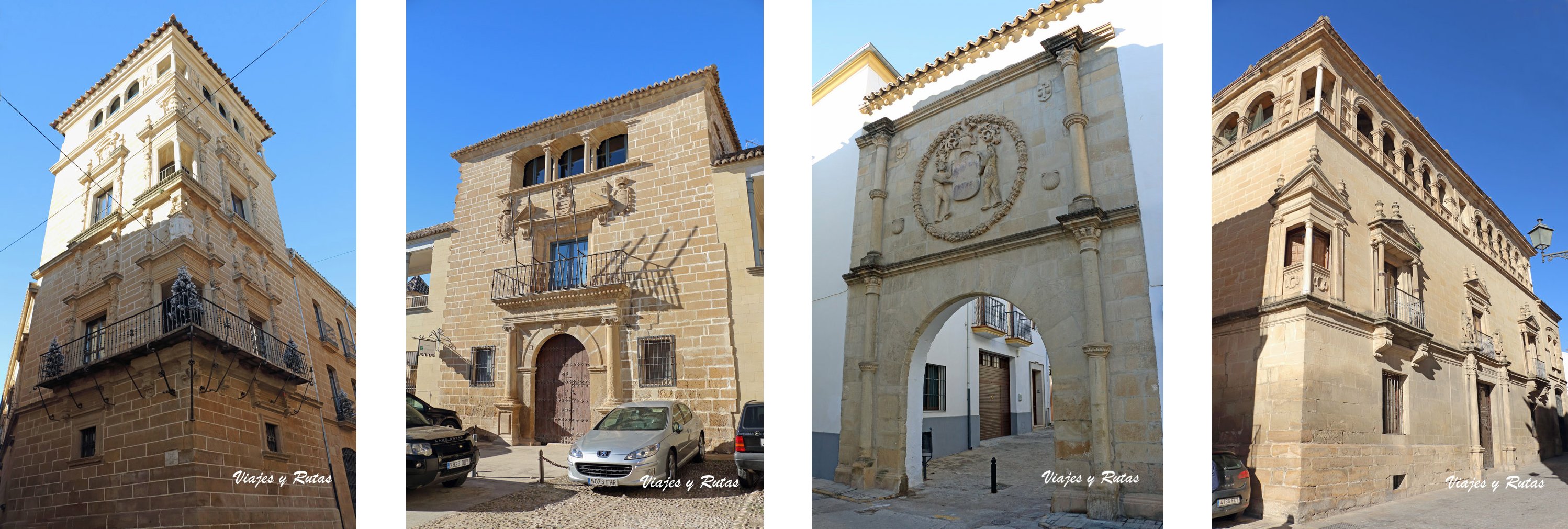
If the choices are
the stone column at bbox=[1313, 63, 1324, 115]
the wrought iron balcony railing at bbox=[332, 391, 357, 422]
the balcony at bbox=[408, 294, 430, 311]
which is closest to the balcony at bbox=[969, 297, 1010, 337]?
the stone column at bbox=[1313, 63, 1324, 115]

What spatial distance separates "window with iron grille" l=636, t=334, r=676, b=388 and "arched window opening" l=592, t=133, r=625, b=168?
29.4 inches

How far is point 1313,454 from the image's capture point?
2406 mm

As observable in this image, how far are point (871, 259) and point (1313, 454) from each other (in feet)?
7.11

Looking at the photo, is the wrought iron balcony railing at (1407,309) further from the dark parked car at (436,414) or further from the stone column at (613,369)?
the dark parked car at (436,414)

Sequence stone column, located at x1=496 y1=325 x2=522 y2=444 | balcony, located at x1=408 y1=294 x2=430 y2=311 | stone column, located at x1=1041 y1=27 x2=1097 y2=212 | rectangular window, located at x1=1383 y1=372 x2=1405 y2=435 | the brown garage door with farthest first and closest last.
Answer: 1. the brown garage door
2. stone column, located at x1=1041 y1=27 x2=1097 y2=212
3. balcony, located at x1=408 y1=294 x2=430 y2=311
4. stone column, located at x1=496 y1=325 x2=522 y2=444
5. rectangular window, located at x1=1383 y1=372 x2=1405 y2=435

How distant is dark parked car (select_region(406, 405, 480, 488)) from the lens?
2.53 m

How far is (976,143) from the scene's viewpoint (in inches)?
139

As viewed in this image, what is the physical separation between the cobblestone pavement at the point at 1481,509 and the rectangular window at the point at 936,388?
210 cm

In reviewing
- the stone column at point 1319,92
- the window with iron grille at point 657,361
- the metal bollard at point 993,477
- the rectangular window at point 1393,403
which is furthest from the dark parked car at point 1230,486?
the window with iron grille at point 657,361

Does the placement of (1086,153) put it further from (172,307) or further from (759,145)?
(172,307)

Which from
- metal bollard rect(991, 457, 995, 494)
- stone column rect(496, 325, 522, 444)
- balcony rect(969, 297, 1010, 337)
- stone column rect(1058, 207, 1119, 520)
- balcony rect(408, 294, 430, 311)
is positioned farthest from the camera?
balcony rect(969, 297, 1010, 337)

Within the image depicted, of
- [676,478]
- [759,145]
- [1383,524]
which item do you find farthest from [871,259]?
[1383,524]

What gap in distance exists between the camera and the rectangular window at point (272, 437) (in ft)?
7.13

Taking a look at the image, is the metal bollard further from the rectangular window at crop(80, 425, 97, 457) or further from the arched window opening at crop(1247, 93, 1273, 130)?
the rectangular window at crop(80, 425, 97, 457)
